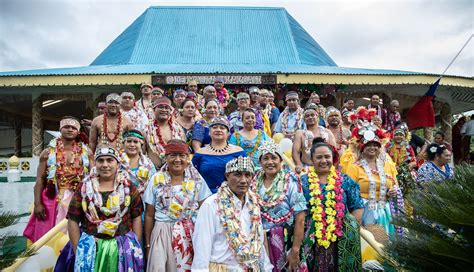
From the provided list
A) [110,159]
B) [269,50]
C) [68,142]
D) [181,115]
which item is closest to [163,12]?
[269,50]

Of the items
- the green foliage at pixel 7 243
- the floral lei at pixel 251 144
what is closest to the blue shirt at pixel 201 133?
the floral lei at pixel 251 144

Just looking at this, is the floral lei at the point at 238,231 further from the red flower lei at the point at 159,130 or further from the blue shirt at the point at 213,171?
the red flower lei at the point at 159,130

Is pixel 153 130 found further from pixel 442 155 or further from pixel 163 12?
pixel 163 12

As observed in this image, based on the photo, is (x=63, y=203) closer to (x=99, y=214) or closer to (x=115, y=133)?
(x=115, y=133)

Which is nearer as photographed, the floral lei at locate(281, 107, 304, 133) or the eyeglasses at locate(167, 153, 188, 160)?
the eyeglasses at locate(167, 153, 188, 160)

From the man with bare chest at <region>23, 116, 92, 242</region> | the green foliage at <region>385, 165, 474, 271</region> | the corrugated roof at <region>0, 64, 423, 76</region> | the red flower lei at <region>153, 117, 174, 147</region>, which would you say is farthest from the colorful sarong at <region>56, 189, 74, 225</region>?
the corrugated roof at <region>0, 64, 423, 76</region>

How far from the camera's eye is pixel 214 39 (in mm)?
16047

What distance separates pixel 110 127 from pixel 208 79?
6.35m

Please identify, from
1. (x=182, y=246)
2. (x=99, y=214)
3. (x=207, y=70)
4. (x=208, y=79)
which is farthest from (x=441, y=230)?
(x=207, y=70)

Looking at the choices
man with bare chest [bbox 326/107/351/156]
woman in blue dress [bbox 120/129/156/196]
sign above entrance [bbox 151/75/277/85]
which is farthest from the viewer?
sign above entrance [bbox 151/75/277/85]

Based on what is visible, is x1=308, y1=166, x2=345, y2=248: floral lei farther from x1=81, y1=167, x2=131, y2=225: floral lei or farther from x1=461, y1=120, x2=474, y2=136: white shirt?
x1=461, y1=120, x2=474, y2=136: white shirt

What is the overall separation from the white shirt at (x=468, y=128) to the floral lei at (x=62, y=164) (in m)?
12.4

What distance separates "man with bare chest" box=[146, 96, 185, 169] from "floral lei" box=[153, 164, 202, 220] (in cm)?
155

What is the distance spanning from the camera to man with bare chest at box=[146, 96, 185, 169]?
5.18 meters
